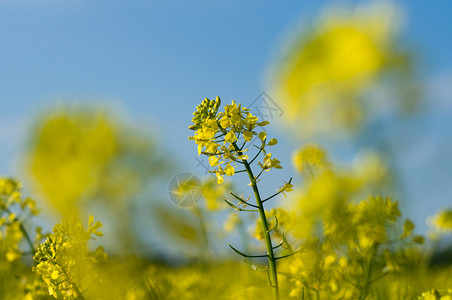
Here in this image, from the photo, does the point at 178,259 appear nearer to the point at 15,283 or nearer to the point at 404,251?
the point at 15,283

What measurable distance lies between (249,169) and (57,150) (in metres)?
5.77

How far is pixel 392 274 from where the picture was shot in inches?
85.9

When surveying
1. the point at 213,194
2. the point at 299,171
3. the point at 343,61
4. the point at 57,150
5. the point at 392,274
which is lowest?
the point at 392,274

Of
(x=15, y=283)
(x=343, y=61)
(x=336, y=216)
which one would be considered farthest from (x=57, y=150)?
(x=343, y=61)

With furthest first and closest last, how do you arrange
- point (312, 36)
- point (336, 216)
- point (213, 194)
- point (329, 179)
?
point (213, 194), point (329, 179), point (336, 216), point (312, 36)

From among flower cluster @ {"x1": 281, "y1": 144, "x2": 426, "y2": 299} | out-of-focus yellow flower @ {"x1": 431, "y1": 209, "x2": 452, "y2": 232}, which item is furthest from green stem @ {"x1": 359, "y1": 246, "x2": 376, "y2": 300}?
out-of-focus yellow flower @ {"x1": 431, "y1": 209, "x2": 452, "y2": 232}

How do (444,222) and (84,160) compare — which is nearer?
(444,222)

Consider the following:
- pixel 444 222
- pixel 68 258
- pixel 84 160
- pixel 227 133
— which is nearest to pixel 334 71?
pixel 227 133

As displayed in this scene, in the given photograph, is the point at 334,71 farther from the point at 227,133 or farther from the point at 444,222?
the point at 444,222

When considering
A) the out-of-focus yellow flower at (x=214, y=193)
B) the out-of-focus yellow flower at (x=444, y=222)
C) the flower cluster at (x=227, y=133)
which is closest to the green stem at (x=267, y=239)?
the flower cluster at (x=227, y=133)

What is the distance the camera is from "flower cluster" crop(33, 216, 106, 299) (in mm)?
1820

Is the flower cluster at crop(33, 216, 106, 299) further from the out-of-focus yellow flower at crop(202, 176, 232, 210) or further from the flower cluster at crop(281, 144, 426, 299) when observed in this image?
the out-of-focus yellow flower at crop(202, 176, 232, 210)

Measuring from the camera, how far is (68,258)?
1.90 metres

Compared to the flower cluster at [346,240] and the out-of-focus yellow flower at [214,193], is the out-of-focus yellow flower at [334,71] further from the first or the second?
the out-of-focus yellow flower at [214,193]
